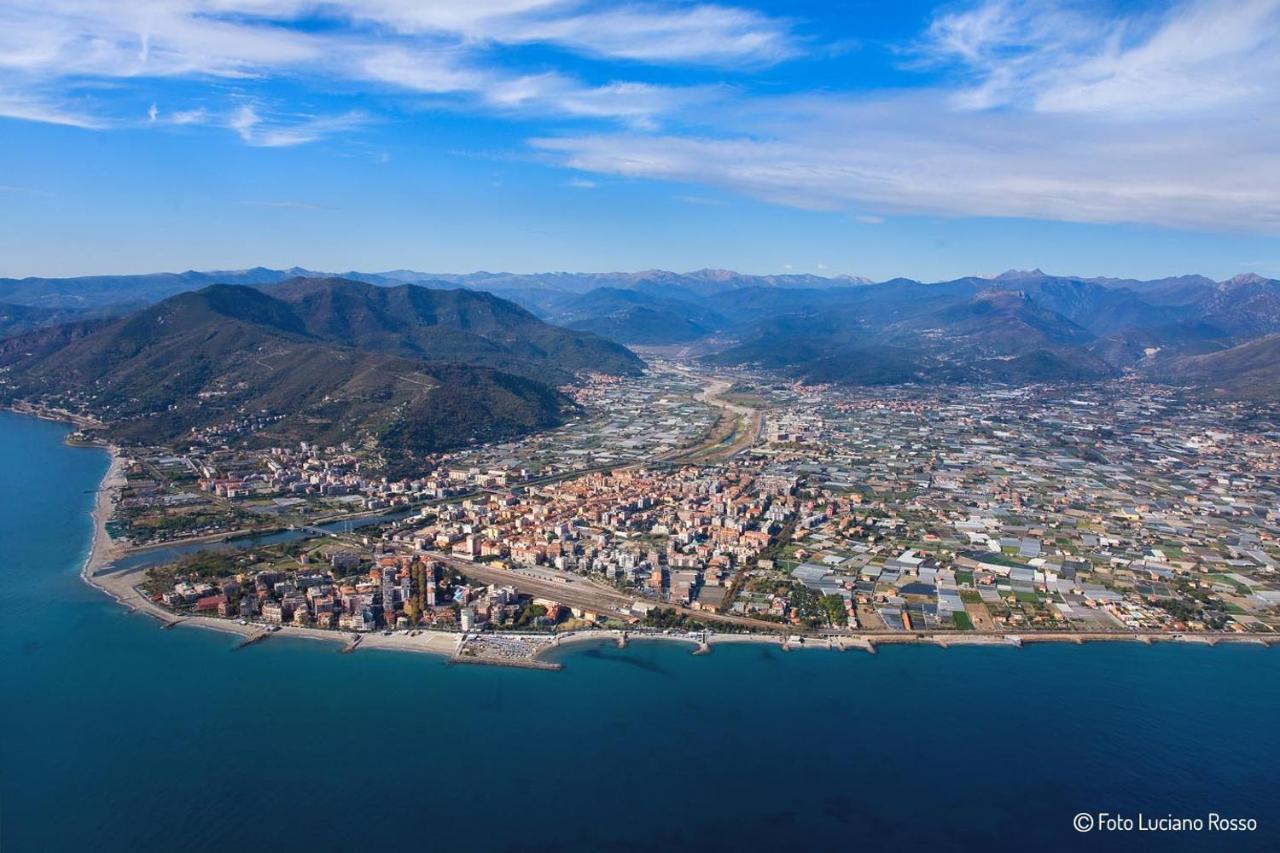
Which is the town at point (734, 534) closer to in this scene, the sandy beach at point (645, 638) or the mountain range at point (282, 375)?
the sandy beach at point (645, 638)

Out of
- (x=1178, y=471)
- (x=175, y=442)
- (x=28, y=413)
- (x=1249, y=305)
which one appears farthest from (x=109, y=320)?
(x=1249, y=305)

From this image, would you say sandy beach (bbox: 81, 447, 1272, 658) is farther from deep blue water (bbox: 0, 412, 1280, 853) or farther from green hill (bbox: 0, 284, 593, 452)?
green hill (bbox: 0, 284, 593, 452)

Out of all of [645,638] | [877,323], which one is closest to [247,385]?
[645,638]

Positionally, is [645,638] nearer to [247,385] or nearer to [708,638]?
[708,638]

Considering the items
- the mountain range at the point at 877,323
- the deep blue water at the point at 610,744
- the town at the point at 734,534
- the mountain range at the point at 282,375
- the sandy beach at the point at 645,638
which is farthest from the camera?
the mountain range at the point at 877,323

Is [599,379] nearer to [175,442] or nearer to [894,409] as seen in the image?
[894,409]

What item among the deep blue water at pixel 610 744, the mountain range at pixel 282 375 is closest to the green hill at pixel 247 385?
the mountain range at pixel 282 375
